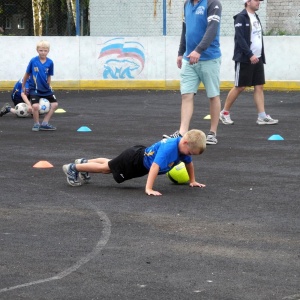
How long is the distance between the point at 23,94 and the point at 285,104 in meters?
6.81

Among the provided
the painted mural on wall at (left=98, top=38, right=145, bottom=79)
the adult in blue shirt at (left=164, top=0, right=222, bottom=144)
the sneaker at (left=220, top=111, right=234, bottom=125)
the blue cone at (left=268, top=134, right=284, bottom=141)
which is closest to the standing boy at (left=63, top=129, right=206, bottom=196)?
the adult in blue shirt at (left=164, top=0, right=222, bottom=144)

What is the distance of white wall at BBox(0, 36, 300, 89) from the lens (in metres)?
24.2

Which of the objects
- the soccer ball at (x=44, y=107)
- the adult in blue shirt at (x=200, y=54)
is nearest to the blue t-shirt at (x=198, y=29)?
the adult in blue shirt at (x=200, y=54)

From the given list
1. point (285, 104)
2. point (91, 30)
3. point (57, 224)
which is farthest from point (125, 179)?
point (91, 30)

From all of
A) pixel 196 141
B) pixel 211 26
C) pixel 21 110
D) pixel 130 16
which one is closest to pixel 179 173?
pixel 196 141

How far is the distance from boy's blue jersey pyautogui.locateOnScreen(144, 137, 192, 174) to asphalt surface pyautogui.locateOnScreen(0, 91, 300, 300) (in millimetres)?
279

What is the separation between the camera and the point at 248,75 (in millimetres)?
14898

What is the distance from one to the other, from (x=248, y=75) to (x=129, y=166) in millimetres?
6423

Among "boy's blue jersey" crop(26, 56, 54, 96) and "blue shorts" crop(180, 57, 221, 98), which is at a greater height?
"blue shorts" crop(180, 57, 221, 98)

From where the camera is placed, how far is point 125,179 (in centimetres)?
895

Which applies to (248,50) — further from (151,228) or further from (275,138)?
(151,228)

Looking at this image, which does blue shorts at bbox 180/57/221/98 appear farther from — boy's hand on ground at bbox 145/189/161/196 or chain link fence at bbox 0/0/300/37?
chain link fence at bbox 0/0/300/37

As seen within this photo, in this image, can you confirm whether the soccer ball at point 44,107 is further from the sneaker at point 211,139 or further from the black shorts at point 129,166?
the black shorts at point 129,166

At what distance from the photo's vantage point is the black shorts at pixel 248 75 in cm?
1490
